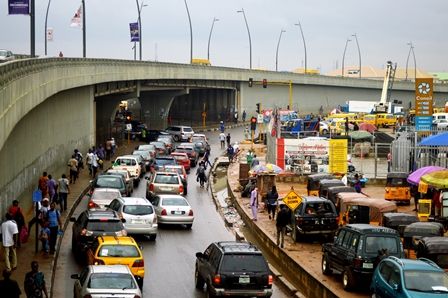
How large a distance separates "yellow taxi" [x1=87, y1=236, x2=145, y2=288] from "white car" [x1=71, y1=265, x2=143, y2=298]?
2.85m

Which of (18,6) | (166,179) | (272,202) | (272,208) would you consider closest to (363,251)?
(272,202)

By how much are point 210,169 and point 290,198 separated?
26.5 meters

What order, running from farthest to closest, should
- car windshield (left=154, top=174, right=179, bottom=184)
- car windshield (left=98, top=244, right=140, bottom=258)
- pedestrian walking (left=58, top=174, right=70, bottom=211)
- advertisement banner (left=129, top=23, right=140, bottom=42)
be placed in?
advertisement banner (left=129, top=23, right=140, bottom=42)
car windshield (left=154, top=174, right=179, bottom=184)
pedestrian walking (left=58, top=174, right=70, bottom=211)
car windshield (left=98, top=244, right=140, bottom=258)

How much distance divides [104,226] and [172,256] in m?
3.03

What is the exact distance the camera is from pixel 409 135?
50.5m

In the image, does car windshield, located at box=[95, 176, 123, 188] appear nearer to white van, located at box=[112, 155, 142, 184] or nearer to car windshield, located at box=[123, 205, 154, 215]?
car windshield, located at box=[123, 205, 154, 215]

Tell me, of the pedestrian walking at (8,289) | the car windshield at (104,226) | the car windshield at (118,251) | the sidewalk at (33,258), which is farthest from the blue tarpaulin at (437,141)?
the pedestrian walking at (8,289)

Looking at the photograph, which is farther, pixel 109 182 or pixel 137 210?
pixel 109 182

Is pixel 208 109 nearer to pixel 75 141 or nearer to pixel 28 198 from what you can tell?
pixel 75 141

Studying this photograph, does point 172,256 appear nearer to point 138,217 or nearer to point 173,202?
point 138,217

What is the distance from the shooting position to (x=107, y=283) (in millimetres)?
18406

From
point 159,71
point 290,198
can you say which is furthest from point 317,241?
point 159,71

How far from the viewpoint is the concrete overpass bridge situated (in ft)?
96.6

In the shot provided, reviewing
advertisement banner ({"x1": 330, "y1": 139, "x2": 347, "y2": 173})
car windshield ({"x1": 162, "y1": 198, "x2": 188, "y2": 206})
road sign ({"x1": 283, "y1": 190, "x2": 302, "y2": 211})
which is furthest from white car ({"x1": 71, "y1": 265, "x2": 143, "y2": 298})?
advertisement banner ({"x1": 330, "y1": 139, "x2": 347, "y2": 173})
